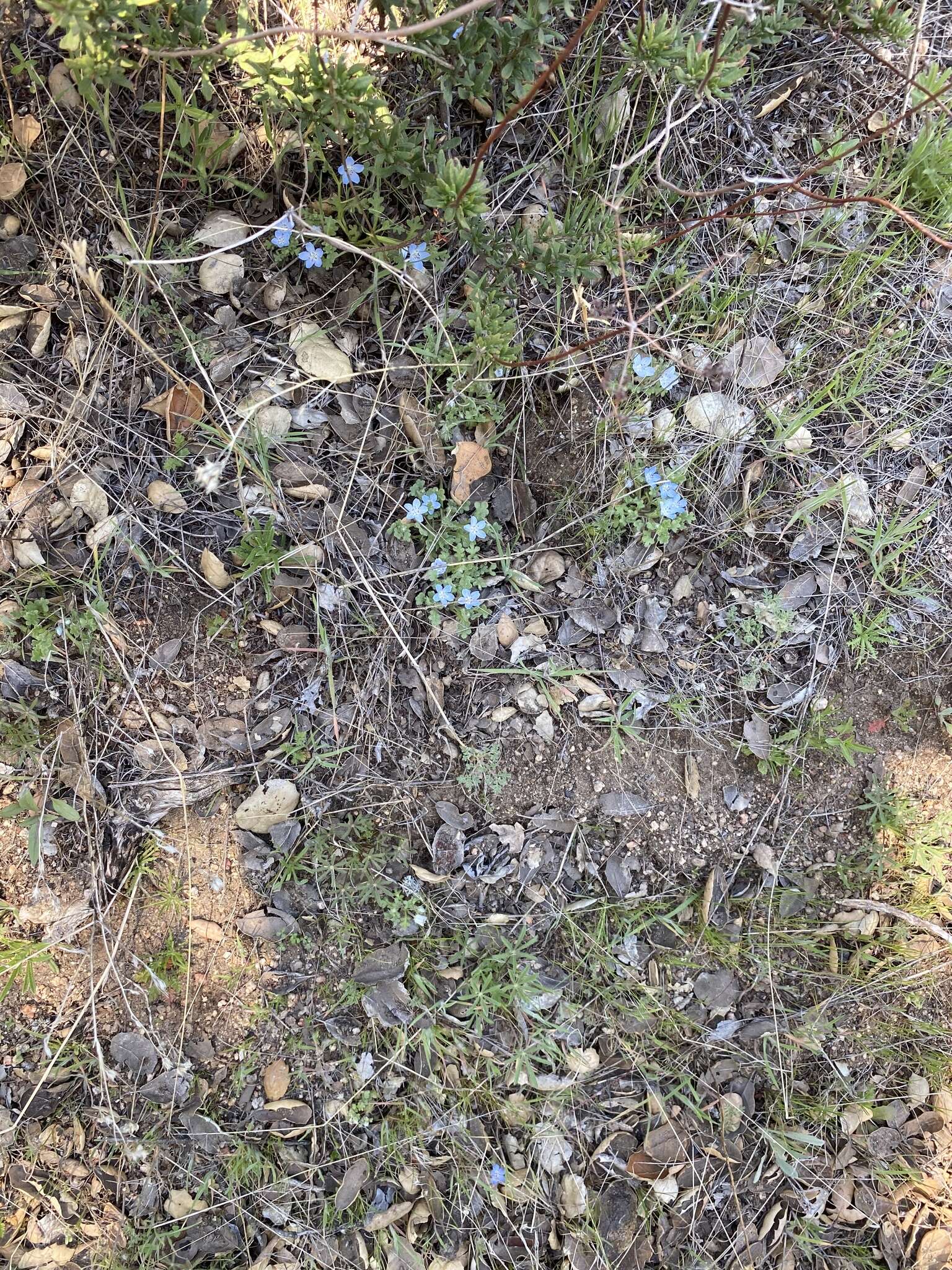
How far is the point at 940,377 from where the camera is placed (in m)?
2.85

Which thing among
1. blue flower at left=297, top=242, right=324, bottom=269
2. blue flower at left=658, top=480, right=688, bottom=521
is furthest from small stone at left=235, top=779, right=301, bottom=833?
blue flower at left=297, top=242, right=324, bottom=269

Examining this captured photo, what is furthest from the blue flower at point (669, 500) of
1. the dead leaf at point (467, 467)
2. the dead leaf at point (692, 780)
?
the dead leaf at point (692, 780)

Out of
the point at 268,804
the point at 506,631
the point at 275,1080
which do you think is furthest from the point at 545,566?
the point at 275,1080

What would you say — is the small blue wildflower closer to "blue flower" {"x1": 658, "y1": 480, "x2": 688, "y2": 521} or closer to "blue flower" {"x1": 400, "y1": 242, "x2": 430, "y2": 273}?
"blue flower" {"x1": 400, "y1": 242, "x2": 430, "y2": 273}

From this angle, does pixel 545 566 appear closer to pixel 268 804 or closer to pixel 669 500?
pixel 669 500

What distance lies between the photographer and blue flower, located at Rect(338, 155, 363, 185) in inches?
95.4

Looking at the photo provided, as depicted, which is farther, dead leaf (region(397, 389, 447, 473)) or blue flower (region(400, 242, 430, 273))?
dead leaf (region(397, 389, 447, 473))

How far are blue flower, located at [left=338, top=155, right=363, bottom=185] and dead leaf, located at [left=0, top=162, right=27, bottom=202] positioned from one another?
93cm

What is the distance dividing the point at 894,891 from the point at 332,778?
1838mm

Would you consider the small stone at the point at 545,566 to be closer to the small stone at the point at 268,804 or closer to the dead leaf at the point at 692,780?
the dead leaf at the point at 692,780

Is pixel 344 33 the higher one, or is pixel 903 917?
pixel 344 33

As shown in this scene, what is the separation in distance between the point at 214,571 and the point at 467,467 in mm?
834

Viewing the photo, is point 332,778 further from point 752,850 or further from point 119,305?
point 119,305

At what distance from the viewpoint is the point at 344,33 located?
6.35 feet
